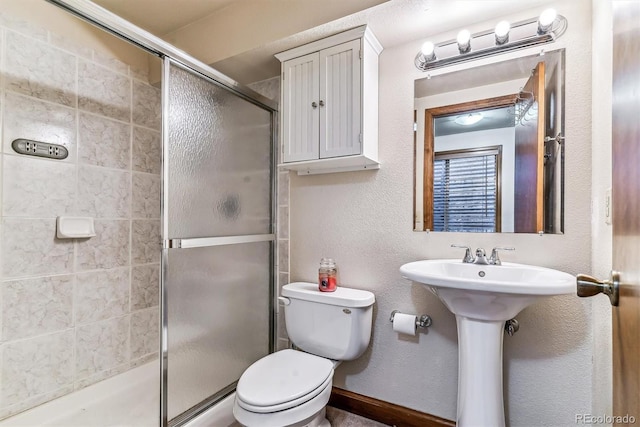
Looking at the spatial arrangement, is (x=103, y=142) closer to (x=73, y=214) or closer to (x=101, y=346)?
(x=73, y=214)

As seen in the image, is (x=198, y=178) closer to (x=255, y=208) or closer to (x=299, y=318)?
(x=255, y=208)

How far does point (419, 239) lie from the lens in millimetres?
1559

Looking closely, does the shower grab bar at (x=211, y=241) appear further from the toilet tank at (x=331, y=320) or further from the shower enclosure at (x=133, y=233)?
the toilet tank at (x=331, y=320)

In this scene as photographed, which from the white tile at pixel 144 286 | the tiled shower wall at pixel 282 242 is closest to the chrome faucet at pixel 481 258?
the tiled shower wall at pixel 282 242

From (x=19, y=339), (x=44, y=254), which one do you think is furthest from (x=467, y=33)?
(x=19, y=339)

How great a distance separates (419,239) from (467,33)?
1.01 m

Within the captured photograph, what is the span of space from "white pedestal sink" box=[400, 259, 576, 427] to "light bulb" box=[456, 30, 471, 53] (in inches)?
40.9

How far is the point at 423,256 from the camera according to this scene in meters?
1.55

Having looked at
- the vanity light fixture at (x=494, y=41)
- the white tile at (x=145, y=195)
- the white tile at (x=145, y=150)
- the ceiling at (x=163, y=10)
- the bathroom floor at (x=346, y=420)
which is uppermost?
the ceiling at (x=163, y=10)

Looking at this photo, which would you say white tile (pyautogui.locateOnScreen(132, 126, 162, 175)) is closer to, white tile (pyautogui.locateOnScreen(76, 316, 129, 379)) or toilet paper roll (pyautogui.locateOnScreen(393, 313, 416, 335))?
white tile (pyautogui.locateOnScreen(76, 316, 129, 379))

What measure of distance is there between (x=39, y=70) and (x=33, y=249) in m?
0.87

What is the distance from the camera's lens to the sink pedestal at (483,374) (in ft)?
3.88

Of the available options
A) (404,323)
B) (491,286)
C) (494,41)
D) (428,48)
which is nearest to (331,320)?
(404,323)

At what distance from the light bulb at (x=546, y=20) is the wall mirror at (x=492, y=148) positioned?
0.10m
